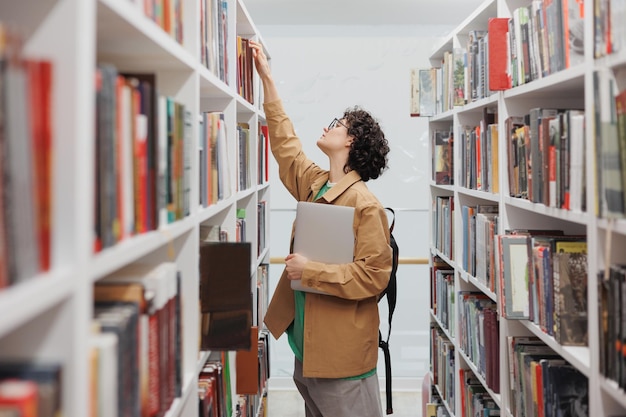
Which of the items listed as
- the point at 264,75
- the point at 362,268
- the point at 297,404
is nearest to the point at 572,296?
the point at 362,268

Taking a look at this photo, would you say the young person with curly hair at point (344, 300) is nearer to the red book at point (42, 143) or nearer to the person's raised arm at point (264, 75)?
the person's raised arm at point (264, 75)

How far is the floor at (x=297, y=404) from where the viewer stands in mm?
4096

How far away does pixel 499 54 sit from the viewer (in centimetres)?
215

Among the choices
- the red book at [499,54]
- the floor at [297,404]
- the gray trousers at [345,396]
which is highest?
the red book at [499,54]

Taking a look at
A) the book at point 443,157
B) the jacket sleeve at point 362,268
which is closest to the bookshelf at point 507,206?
the book at point 443,157

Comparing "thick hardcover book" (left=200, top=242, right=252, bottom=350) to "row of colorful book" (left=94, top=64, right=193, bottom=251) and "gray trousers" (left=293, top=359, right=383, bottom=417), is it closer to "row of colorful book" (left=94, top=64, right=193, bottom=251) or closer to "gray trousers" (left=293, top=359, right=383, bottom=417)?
"row of colorful book" (left=94, top=64, right=193, bottom=251)

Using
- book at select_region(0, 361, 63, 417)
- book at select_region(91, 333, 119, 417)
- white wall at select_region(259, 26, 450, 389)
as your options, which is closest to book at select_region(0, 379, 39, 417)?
book at select_region(0, 361, 63, 417)

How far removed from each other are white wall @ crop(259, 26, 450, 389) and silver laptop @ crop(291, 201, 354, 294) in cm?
241

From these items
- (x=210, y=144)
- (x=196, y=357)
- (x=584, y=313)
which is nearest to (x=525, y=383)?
(x=584, y=313)

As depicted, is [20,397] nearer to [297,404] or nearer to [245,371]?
[245,371]

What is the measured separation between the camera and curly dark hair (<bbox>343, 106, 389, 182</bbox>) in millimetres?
2477

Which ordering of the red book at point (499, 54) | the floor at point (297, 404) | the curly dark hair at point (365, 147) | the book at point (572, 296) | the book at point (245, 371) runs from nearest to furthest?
the book at point (572, 296)
the book at point (245, 371)
the red book at point (499, 54)
the curly dark hair at point (365, 147)
the floor at point (297, 404)

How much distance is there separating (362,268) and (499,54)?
0.94 m

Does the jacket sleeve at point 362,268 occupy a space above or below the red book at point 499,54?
below
